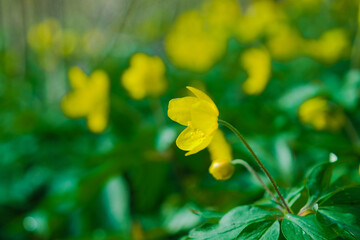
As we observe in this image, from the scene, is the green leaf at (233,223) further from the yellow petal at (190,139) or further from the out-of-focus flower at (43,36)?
the out-of-focus flower at (43,36)

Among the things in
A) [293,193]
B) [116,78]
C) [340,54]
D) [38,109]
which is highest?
[293,193]

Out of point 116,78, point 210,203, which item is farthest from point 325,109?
point 116,78

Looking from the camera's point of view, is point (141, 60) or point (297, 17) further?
point (297, 17)

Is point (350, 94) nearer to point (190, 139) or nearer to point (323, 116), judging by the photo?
point (323, 116)

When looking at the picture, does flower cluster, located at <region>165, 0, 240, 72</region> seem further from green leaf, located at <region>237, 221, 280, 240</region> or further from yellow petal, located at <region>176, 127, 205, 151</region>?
green leaf, located at <region>237, 221, 280, 240</region>

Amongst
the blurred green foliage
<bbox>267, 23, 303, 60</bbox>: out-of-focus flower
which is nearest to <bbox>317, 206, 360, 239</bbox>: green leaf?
the blurred green foliage

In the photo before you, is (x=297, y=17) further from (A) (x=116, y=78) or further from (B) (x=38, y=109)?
(B) (x=38, y=109)

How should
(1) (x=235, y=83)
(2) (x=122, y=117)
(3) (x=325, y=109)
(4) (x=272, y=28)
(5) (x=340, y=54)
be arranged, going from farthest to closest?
(4) (x=272, y=28) → (1) (x=235, y=83) → (5) (x=340, y=54) → (2) (x=122, y=117) → (3) (x=325, y=109)
